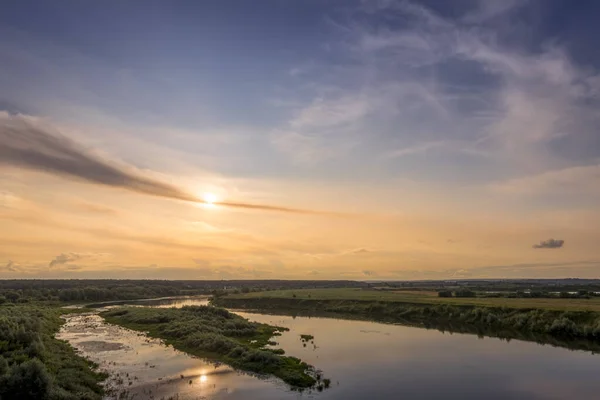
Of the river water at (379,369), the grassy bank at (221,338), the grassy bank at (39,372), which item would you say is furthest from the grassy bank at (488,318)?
the grassy bank at (39,372)

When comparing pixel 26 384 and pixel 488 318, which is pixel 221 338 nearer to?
pixel 26 384

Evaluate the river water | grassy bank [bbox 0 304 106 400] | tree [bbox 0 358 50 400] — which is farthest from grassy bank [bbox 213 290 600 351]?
tree [bbox 0 358 50 400]

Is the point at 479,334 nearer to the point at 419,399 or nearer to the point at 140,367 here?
the point at 419,399

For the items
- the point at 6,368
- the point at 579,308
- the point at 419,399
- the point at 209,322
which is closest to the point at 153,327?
the point at 209,322

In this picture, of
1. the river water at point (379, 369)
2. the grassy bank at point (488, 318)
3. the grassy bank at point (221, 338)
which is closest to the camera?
the river water at point (379, 369)

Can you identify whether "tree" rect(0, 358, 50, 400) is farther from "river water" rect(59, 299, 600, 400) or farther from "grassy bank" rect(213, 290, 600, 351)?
"grassy bank" rect(213, 290, 600, 351)

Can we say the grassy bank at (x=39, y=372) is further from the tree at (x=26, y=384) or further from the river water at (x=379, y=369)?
the river water at (x=379, y=369)
